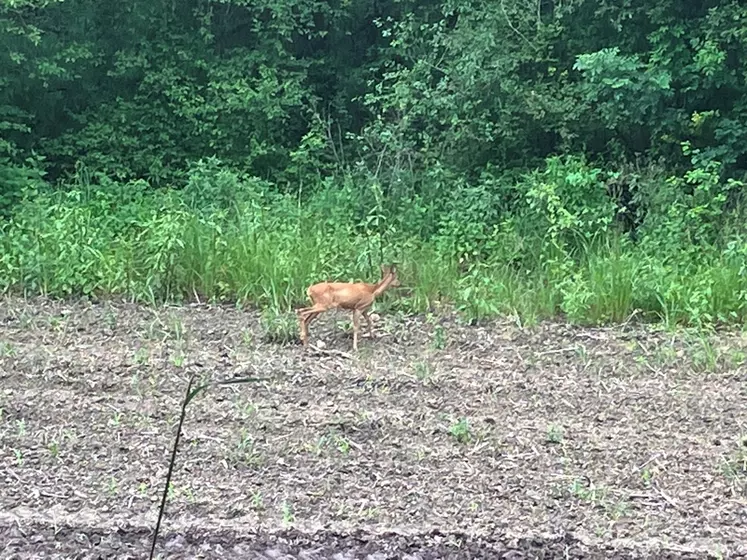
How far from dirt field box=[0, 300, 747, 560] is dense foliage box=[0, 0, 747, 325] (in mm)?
1015

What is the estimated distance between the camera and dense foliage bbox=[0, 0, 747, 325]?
7.85 meters

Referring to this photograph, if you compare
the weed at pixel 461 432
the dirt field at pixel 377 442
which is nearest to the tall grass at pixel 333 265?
the dirt field at pixel 377 442

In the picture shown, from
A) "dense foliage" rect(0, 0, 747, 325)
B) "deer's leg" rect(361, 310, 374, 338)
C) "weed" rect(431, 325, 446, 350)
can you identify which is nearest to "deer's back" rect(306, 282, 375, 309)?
"deer's leg" rect(361, 310, 374, 338)

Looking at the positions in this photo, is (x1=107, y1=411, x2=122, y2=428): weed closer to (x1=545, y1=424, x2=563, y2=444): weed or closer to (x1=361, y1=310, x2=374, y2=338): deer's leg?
(x1=545, y1=424, x2=563, y2=444): weed

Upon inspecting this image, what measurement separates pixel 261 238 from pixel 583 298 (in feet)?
8.32

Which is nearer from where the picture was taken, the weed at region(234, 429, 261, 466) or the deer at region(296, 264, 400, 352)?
the weed at region(234, 429, 261, 466)

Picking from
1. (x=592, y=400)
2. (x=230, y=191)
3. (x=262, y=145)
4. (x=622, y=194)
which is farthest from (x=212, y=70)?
(x=592, y=400)

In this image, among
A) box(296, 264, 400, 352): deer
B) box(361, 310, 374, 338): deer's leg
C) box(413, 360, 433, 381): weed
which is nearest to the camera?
box(413, 360, 433, 381): weed

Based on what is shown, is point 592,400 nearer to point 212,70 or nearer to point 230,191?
point 230,191

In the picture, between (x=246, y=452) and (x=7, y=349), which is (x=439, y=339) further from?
(x=7, y=349)

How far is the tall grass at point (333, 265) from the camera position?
730cm

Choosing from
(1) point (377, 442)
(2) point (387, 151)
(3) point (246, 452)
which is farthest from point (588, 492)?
(2) point (387, 151)

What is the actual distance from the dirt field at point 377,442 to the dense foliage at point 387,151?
1.02 metres

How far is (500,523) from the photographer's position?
3678mm
